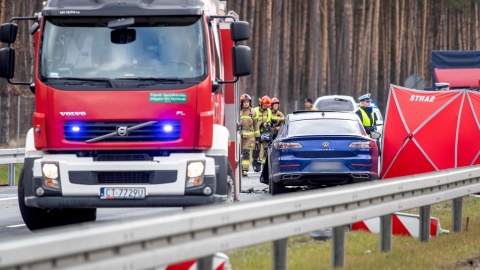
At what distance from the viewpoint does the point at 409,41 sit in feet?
332

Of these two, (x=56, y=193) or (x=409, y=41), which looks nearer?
(x=56, y=193)

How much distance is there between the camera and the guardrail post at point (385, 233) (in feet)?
38.0

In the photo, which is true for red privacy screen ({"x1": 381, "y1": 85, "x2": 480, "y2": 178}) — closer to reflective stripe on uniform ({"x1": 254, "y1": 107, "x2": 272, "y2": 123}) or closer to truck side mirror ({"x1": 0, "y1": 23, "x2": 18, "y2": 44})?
truck side mirror ({"x1": 0, "y1": 23, "x2": 18, "y2": 44})

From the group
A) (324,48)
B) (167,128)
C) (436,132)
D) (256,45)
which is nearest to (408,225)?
(167,128)

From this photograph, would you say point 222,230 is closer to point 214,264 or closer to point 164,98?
point 214,264

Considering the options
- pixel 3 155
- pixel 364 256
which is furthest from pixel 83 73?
pixel 3 155

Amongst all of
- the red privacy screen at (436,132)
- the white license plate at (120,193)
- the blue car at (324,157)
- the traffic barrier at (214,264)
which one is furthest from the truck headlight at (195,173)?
the red privacy screen at (436,132)

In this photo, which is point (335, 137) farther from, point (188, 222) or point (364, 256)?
point (188, 222)

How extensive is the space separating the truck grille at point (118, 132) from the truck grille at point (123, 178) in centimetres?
34

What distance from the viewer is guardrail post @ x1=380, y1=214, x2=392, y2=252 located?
1159 cm

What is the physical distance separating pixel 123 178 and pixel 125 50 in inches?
51.8

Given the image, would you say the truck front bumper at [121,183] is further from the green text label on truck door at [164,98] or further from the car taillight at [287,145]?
the car taillight at [287,145]

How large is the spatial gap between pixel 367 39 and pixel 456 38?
88.4 feet

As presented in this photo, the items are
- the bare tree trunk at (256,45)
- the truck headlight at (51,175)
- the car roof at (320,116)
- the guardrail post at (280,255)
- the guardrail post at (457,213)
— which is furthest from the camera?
the bare tree trunk at (256,45)
